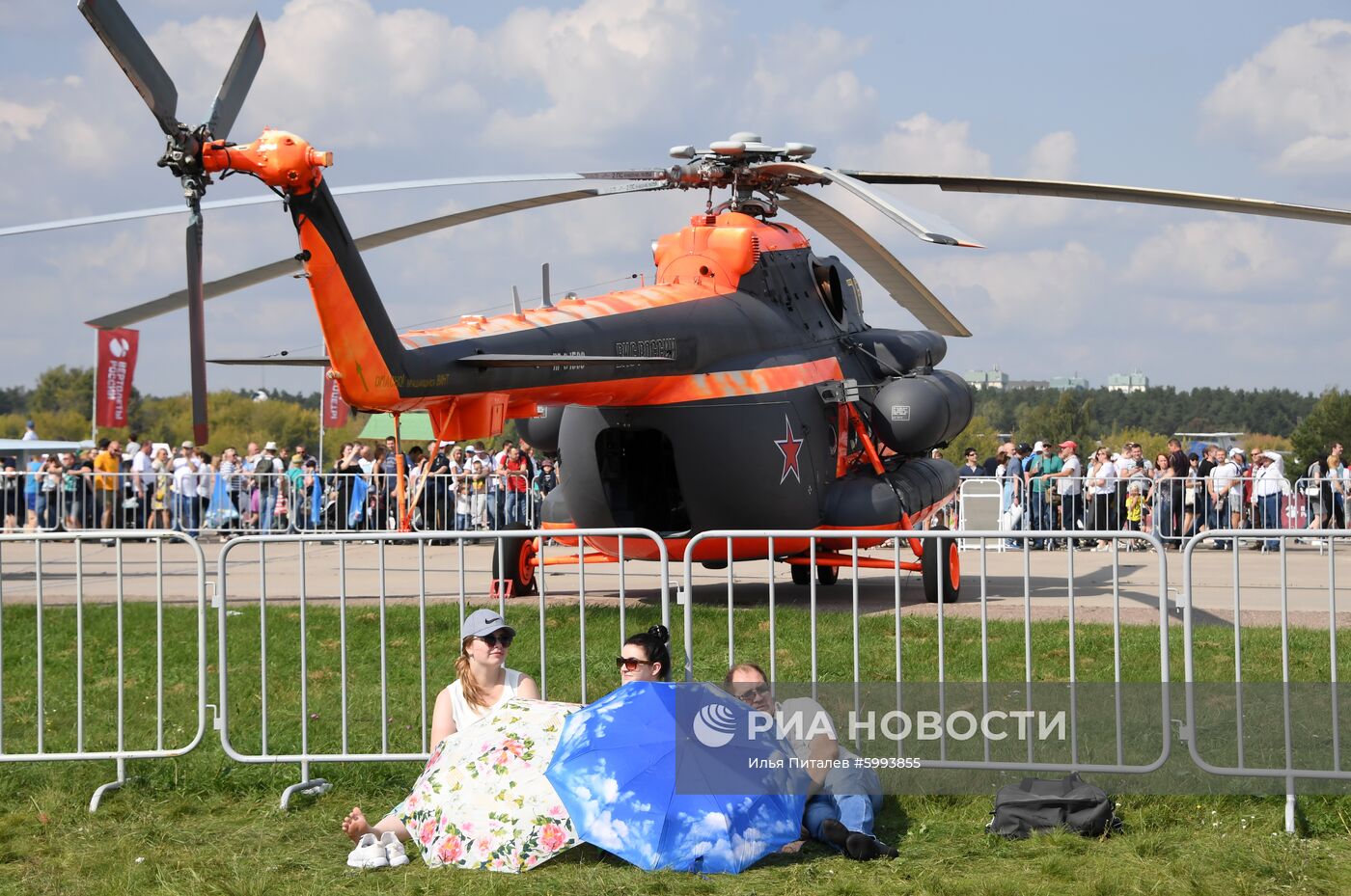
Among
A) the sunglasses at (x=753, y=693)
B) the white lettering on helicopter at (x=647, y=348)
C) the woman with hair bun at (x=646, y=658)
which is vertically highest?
the white lettering on helicopter at (x=647, y=348)

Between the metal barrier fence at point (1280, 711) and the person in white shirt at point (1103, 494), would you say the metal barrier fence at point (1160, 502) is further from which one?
the metal barrier fence at point (1280, 711)

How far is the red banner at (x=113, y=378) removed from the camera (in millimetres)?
27406

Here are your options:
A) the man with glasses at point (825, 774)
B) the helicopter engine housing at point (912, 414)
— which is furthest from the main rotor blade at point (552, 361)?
the man with glasses at point (825, 774)

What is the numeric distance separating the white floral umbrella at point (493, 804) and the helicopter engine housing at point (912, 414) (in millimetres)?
7947

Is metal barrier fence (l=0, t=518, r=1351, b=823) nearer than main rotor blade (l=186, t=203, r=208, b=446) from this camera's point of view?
Yes

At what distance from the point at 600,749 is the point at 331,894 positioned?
3.85 feet

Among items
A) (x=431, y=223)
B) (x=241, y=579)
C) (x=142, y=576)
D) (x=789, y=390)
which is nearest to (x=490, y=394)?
(x=431, y=223)

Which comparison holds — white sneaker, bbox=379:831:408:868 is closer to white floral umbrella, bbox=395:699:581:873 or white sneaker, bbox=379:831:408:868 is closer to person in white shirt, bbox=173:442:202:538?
white floral umbrella, bbox=395:699:581:873

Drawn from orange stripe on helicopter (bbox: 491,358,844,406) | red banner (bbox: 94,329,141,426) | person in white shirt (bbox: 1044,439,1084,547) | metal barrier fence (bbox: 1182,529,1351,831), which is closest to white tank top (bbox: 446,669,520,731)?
metal barrier fence (bbox: 1182,529,1351,831)

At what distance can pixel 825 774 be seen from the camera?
6.10 meters

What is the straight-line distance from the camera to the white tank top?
6.32 m

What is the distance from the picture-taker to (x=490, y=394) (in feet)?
31.8

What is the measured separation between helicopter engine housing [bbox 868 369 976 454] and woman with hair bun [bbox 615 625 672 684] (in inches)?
290

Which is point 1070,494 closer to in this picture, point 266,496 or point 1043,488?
point 1043,488
